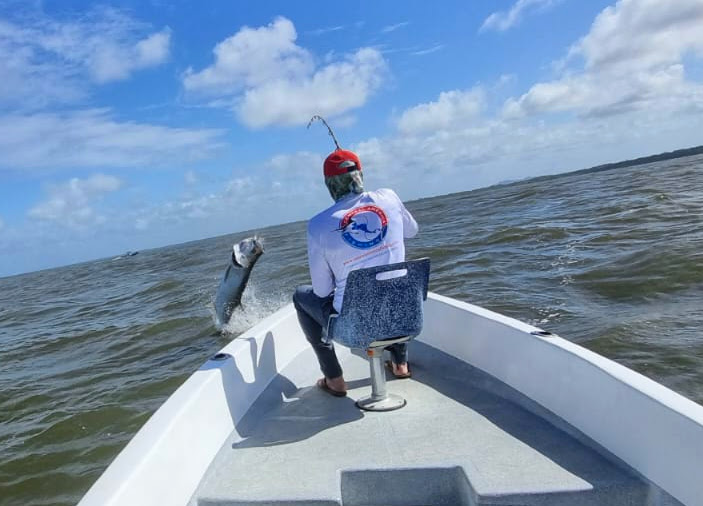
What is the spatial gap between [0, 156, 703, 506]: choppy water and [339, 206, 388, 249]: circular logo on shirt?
1.20 meters

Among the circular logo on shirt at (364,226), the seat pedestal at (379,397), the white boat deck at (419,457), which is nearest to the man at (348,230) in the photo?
the circular logo on shirt at (364,226)

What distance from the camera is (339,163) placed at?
122 inches

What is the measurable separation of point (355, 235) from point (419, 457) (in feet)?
4.00

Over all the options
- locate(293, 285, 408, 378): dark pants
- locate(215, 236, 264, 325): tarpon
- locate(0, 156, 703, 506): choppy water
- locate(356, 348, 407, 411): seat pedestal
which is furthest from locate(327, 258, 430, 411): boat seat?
locate(215, 236, 264, 325): tarpon

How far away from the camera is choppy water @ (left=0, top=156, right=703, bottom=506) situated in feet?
17.1

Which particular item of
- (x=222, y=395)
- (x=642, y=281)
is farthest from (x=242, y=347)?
(x=642, y=281)

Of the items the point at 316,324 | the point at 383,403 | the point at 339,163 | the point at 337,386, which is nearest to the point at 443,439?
the point at 383,403

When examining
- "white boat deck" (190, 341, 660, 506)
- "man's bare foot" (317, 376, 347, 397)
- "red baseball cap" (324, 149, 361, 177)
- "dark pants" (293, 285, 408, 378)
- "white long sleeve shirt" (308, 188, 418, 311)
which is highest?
"red baseball cap" (324, 149, 361, 177)

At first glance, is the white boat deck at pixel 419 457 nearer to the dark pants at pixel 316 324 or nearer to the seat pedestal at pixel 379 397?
the seat pedestal at pixel 379 397

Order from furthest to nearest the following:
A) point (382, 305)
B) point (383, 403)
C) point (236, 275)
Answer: point (236, 275) → point (383, 403) → point (382, 305)

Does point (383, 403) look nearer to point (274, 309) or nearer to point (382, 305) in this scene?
point (382, 305)

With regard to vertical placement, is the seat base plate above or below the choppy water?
above

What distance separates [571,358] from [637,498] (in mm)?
732

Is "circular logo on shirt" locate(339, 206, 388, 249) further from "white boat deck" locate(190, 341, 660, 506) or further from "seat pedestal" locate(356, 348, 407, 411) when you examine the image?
"white boat deck" locate(190, 341, 660, 506)
